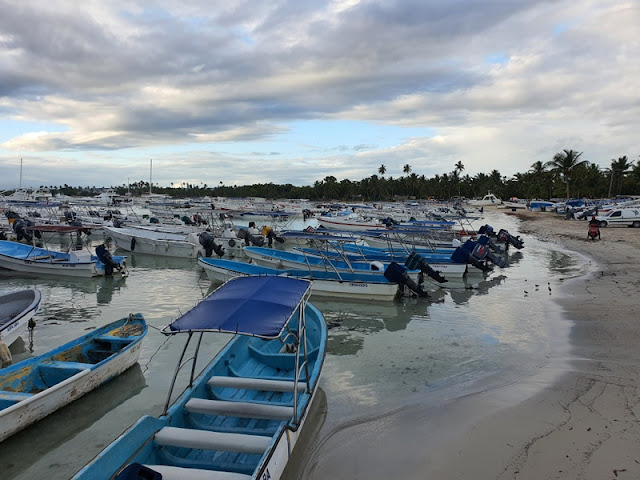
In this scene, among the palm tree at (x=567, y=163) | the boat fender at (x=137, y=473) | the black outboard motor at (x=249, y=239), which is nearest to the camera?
the boat fender at (x=137, y=473)

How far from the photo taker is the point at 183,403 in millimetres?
A: 6809

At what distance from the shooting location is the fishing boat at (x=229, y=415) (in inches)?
209

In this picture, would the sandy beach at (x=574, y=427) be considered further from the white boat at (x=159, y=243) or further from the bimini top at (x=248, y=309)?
the white boat at (x=159, y=243)

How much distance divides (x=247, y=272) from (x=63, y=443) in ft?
38.8

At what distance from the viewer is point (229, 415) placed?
22.0 feet

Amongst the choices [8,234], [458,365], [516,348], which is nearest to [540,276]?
[516,348]

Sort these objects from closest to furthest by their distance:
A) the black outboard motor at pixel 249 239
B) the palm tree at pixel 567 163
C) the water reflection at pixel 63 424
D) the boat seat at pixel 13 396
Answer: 1. the water reflection at pixel 63 424
2. the boat seat at pixel 13 396
3. the black outboard motor at pixel 249 239
4. the palm tree at pixel 567 163

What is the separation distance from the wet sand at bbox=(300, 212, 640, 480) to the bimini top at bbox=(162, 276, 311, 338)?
2402mm

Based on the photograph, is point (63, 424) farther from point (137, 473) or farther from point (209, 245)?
point (209, 245)

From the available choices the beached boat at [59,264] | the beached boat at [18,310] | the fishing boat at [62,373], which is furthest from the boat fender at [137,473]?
the beached boat at [59,264]

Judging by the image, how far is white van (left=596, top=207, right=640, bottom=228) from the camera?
131 ft

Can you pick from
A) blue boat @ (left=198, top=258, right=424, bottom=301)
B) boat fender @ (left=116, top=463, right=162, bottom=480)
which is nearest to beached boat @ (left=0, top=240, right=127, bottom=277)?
blue boat @ (left=198, top=258, right=424, bottom=301)

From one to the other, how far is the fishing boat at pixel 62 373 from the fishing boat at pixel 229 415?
2.71 m

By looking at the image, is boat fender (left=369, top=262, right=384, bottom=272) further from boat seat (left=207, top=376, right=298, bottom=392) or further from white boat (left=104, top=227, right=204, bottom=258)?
white boat (left=104, top=227, right=204, bottom=258)
